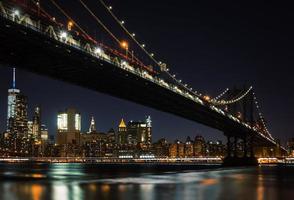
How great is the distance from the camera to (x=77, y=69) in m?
49.1

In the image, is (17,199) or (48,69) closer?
(17,199)

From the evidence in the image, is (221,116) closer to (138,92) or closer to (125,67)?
(138,92)

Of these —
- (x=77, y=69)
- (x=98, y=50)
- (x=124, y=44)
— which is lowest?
(x=77, y=69)

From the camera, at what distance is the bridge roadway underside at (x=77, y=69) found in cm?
3966

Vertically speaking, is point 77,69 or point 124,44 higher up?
point 124,44

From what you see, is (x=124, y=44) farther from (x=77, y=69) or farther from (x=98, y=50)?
(x=77, y=69)

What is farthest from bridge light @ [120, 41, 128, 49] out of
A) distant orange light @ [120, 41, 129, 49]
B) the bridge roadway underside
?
the bridge roadway underside

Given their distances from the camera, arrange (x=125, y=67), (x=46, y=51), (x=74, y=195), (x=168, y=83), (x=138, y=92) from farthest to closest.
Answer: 1. (x=168, y=83)
2. (x=138, y=92)
3. (x=125, y=67)
4. (x=46, y=51)
5. (x=74, y=195)

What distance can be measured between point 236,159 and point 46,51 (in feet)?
199

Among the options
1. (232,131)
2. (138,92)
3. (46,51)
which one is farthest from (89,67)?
(232,131)

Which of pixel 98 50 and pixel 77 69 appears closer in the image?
pixel 98 50

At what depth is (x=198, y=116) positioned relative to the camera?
8025 centimetres

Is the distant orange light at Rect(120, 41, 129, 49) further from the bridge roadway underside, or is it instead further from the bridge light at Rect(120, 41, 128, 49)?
the bridge roadway underside

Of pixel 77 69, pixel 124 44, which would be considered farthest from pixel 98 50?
pixel 124 44
